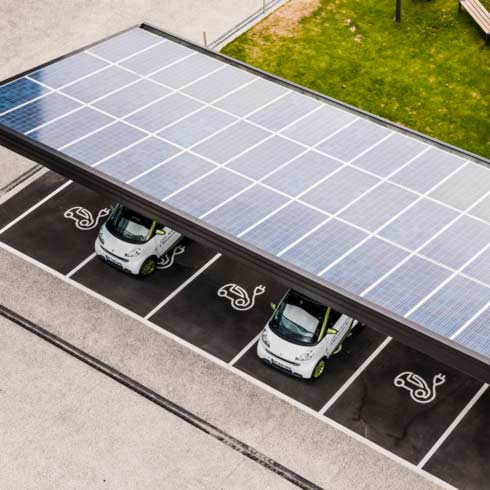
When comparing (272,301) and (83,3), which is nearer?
(272,301)

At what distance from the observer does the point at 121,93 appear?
891 inches

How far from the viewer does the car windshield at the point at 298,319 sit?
779 inches

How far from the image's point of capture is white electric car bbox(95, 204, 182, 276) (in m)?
22.1

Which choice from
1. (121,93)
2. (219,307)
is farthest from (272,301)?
(121,93)

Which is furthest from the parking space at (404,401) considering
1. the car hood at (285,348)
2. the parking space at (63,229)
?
the parking space at (63,229)

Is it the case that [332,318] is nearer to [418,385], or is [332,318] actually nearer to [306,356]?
[306,356]

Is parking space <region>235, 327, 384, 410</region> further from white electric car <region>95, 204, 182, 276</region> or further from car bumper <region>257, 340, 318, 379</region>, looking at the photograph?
white electric car <region>95, 204, 182, 276</region>

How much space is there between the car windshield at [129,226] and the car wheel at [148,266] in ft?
1.84

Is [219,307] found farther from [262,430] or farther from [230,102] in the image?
[230,102]

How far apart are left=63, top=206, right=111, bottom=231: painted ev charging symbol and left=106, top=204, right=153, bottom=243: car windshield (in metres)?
1.61

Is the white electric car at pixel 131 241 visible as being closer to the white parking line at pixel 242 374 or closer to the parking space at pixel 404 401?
A: the white parking line at pixel 242 374

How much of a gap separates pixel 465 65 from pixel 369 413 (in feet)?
50.2

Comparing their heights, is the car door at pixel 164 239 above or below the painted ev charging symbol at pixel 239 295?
above

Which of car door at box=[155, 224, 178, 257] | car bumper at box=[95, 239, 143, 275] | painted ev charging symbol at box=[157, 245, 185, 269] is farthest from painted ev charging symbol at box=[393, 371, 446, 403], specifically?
car bumper at box=[95, 239, 143, 275]
